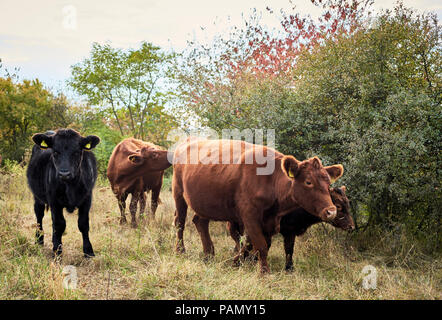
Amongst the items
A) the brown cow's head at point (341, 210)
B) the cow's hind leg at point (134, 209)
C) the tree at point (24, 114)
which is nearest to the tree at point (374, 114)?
the brown cow's head at point (341, 210)

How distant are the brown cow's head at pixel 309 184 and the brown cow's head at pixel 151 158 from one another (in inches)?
147

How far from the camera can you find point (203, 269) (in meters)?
5.11

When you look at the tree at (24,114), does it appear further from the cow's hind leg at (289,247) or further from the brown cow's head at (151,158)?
the cow's hind leg at (289,247)

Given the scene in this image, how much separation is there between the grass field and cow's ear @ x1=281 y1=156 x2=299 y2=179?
4.36ft

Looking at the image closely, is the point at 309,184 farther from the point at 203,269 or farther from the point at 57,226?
the point at 57,226

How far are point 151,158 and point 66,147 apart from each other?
2.68 meters

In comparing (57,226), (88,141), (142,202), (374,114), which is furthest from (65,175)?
(374,114)

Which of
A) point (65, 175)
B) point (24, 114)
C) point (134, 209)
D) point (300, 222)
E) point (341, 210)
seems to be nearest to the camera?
point (65, 175)

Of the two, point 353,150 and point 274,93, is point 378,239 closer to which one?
point 353,150

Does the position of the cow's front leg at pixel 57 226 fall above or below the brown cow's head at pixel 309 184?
below

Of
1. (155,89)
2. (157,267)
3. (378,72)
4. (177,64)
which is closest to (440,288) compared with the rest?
(157,267)

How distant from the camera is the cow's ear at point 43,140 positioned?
5617 mm

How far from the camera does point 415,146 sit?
6.15 metres

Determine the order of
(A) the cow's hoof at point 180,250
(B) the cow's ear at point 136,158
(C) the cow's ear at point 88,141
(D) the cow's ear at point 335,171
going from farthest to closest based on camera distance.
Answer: (B) the cow's ear at point 136,158
(A) the cow's hoof at point 180,250
(C) the cow's ear at point 88,141
(D) the cow's ear at point 335,171
